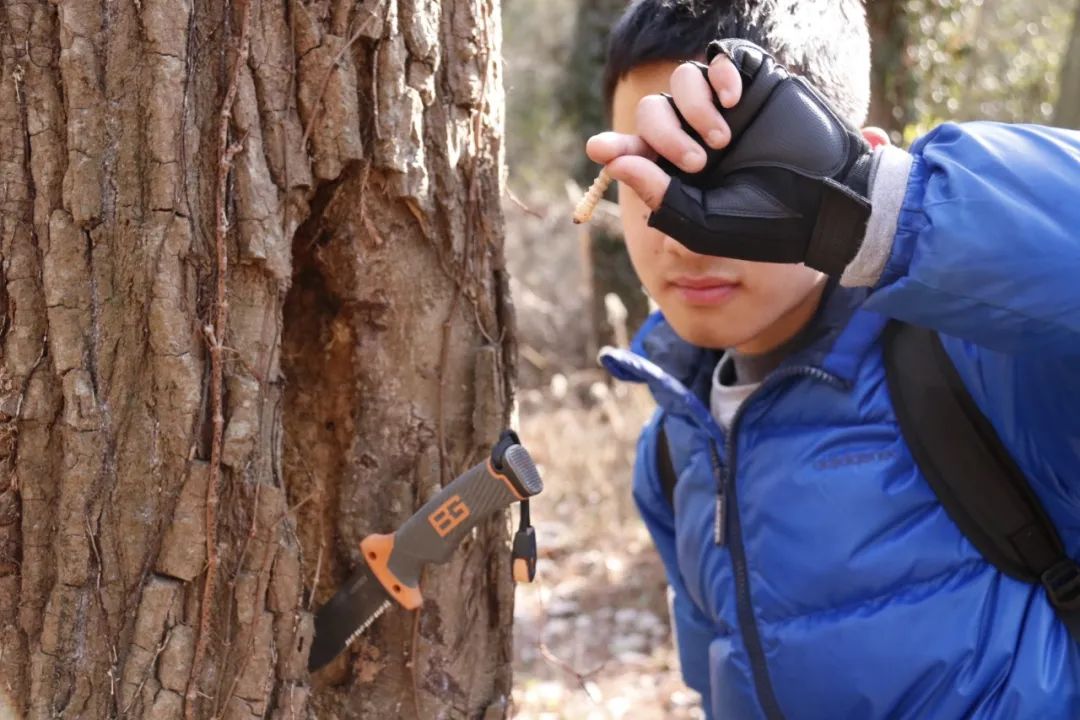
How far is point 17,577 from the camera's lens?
1.46 metres

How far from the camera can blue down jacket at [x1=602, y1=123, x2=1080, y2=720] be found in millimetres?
1288

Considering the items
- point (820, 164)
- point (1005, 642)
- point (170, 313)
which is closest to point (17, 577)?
point (170, 313)

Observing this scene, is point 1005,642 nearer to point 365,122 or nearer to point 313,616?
point 313,616

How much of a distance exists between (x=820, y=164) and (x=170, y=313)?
35.9 inches

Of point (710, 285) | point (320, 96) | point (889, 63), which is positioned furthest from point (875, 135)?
point (889, 63)

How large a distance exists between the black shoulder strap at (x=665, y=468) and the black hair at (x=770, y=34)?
0.80m

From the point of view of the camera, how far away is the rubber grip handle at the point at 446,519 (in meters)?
1.63

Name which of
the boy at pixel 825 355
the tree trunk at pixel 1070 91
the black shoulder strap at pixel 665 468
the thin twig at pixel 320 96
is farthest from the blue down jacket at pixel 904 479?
the tree trunk at pixel 1070 91

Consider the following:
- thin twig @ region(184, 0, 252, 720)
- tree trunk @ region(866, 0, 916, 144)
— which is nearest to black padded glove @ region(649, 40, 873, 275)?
thin twig @ region(184, 0, 252, 720)

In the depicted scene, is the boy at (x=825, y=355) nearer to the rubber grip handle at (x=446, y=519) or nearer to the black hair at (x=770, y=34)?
the black hair at (x=770, y=34)

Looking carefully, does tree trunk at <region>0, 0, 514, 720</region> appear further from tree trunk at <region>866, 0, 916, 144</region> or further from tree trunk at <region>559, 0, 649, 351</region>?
tree trunk at <region>559, 0, 649, 351</region>

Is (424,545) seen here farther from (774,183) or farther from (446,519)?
(774,183)

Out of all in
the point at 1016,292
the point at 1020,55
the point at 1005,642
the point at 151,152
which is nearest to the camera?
the point at 1016,292

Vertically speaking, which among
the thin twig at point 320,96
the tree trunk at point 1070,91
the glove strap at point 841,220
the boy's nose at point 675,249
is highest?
the tree trunk at point 1070,91
